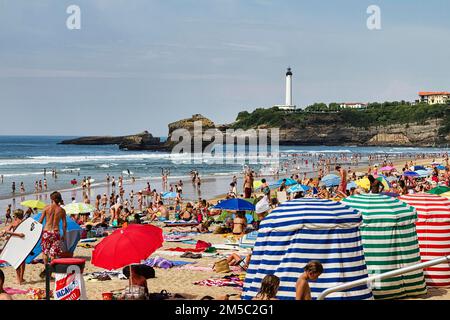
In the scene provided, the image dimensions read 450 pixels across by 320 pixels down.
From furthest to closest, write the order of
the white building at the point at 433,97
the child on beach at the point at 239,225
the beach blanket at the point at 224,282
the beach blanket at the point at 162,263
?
the white building at the point at 433,97 < the child on beach at the point at 239,225 < the beach blanket at the point at 162,263 < the beach blanket at the point at 224,282

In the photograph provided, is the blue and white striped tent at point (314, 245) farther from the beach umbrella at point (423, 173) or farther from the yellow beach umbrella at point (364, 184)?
the beach umbrella at point (423, 173)

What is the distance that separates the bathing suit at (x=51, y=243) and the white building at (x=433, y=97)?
157644mm

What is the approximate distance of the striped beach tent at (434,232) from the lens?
359 inches

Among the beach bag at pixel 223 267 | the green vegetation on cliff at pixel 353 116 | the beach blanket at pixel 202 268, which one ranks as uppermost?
the green vegetation on cliff at pixel 353 116

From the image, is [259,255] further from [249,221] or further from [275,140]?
[275,140]

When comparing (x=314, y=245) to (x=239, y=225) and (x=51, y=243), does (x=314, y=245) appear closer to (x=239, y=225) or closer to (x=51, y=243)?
(x=51, y=243)

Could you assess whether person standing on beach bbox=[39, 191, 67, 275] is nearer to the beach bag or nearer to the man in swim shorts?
the man in swim shorts

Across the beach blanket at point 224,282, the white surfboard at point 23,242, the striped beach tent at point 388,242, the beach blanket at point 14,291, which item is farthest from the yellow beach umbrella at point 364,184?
the white surfboard at point 23,242

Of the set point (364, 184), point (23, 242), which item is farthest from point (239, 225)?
point (23, 242)

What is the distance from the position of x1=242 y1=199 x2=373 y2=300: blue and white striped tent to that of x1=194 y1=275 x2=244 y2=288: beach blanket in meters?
2.22

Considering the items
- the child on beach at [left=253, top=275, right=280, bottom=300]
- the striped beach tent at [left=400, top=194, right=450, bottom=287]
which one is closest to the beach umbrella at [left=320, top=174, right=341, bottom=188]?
the striped beach tent at [left=400, top=194, right=450, bottom=287]

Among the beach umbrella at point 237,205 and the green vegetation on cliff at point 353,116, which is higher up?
the green vegetation on cliff at point 353,116
